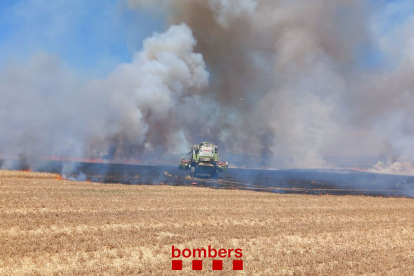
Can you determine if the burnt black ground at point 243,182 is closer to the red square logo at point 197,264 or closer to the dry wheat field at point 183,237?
the dry wheat field at point 183,237

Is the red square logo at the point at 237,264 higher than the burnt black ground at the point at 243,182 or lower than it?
lower

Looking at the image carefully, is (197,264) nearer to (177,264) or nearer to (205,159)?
(177,264)

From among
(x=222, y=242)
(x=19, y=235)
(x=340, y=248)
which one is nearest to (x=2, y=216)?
(x=19, y=235)

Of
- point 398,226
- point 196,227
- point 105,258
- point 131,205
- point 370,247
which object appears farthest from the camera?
point 131,205

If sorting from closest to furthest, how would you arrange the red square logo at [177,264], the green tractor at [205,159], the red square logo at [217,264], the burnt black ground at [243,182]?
the red square logo at [177,264] < the red square logo at [217,264] < the burnt black ground at [243,182] < the green tractor at [205,159]

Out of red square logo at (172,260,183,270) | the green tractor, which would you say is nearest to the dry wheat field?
red square logo at (172,260,183,270)

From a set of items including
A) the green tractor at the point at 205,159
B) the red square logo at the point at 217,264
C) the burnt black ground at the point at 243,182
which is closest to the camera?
the red square logo at the point at 217,264

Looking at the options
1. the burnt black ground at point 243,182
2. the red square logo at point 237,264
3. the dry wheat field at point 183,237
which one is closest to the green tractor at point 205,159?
the burnt black ground at point 243,182

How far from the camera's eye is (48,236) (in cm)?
1327

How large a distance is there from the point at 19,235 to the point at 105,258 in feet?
15.4

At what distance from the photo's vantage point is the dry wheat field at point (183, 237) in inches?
412

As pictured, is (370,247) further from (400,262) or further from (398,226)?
(398,226)

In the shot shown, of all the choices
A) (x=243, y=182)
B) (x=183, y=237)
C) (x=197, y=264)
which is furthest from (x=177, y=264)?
(x=243, y=182)

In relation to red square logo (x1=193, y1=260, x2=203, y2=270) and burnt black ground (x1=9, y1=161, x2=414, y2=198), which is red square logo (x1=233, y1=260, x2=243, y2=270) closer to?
red square logo (x1=193, y1=260, x2=203, y2=270)
